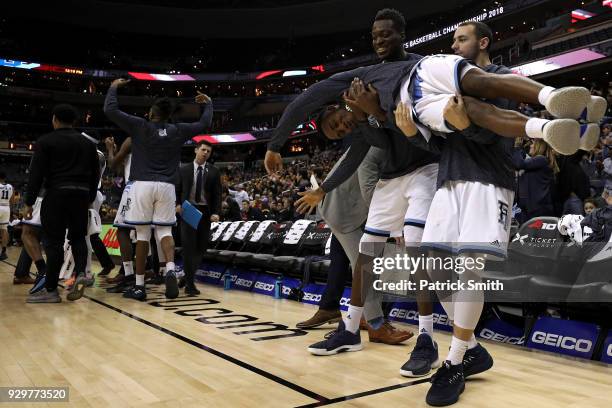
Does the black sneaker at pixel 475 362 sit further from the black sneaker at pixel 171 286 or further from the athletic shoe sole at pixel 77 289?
the athletic shoe sole at pixel 77 289

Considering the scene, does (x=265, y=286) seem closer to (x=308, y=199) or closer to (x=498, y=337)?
(x=498, y=337)

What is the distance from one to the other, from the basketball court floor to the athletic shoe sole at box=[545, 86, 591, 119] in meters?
1.11

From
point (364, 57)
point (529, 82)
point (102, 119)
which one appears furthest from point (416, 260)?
point (102, 119)

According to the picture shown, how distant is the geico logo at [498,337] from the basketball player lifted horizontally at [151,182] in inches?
107

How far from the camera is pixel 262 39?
3400cm

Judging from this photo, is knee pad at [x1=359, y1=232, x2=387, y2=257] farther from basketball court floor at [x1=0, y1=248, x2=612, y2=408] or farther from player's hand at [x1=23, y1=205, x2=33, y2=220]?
player's hand at [x1=23, y1=205, x2=33, y2=220]

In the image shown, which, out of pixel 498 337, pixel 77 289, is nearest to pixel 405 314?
pixel 498 337

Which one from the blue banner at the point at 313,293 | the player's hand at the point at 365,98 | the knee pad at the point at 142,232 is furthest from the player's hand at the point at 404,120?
the knee pad at the point at 142,232

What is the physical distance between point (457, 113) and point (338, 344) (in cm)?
148

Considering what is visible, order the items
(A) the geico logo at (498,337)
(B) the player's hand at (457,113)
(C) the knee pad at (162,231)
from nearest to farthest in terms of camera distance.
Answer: (B) the player's hand at (457,113) → (A) the geico logo at (498,337) → (C) the knee pad at (162,231)

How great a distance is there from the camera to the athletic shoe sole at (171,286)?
444 cm

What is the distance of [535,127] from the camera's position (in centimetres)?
159

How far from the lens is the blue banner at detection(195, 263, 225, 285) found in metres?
6.13

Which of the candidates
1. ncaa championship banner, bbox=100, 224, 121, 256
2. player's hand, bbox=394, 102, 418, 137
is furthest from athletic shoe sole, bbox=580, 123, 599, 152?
ncaa championship banner, bbox=100, 224, 121, 256
